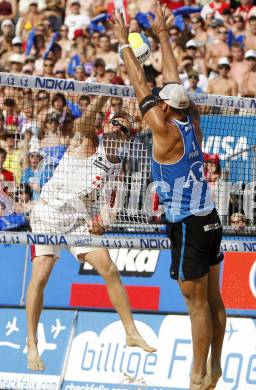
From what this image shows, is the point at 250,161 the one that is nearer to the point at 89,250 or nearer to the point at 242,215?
the point at 242,215

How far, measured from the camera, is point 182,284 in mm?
8648

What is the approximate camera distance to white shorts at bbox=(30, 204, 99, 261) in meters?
9.97

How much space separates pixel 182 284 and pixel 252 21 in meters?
8.40

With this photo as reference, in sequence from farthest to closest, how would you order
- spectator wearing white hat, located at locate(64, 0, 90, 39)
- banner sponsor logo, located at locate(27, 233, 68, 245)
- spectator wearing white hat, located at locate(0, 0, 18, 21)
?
spectator wearing white hat, located at locate(0, 0, 18, 21)
spectator wearing white hat, located at locate(64, 0, 90, 39)
banner sponsor logo, located at locate(27, 233, 68, 245)

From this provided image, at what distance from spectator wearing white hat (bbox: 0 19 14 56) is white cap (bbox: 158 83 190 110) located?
1084 cm

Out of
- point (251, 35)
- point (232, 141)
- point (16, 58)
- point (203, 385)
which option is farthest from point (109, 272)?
point (16, 58)

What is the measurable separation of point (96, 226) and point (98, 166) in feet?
2.08

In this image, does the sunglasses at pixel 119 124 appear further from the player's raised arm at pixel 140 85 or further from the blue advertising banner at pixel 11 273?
the blue advertising banner at pixel 11 273

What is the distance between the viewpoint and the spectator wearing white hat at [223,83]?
15.0m

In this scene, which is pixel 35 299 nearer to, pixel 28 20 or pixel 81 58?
pixel 81 58

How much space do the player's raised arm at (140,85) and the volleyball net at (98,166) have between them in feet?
3.62

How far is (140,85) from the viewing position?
8414 mm

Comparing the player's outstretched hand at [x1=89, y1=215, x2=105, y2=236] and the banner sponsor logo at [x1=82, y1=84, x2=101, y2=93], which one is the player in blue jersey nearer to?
the banner sponsor logo at [x1=82, y1=84, x2=101, y2=93]

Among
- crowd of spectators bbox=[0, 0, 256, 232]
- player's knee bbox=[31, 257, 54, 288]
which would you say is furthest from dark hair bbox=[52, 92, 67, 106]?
player's knee bbox=[31, 257, 54, 288]
